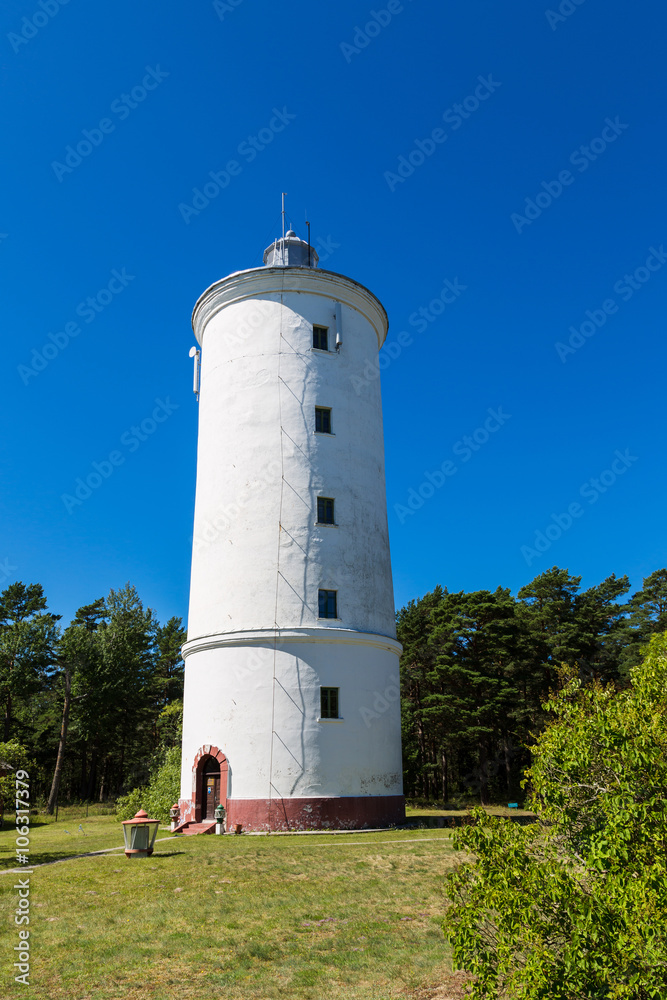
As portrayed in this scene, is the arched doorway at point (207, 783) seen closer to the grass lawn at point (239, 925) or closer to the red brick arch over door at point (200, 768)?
the red brick arch over door at point (200, 768)

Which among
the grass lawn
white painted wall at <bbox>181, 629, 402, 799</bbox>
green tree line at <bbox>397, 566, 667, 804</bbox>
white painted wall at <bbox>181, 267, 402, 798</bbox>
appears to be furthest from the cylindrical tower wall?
green tree line at <bbox>397, 566, 667, 804</bbox>

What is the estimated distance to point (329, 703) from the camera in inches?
874

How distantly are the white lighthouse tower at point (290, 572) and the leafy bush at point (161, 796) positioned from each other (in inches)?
222

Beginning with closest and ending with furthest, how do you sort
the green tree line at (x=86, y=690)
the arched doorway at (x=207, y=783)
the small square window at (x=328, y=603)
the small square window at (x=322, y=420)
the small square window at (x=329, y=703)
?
the small square window at (x=329, y=703) < the arched doorway at (x=207, y=783) < the small square window at (x=328, y=603) < the small square window at (x=322, y=420) < the green tree line at (x=86, y=690)

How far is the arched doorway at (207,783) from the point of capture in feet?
73.0

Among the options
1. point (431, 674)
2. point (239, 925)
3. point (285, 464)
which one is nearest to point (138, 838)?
point (239, 925)

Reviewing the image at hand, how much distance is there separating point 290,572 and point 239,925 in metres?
13.4

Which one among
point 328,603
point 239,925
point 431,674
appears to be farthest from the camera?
point 431,674

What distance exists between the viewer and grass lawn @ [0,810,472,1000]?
812cm

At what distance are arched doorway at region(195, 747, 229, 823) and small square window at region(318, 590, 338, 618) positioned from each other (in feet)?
18.1

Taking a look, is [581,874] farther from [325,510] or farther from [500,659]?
[500,659]

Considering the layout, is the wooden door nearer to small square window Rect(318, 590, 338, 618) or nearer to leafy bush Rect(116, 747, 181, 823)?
leafy bush Rect(116, 747, 181, 823)

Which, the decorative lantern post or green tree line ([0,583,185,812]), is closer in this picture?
the decorative lantern post

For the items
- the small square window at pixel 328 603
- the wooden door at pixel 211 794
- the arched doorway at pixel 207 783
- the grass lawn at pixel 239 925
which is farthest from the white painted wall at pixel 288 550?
the grass lawn at pixel 239 925
